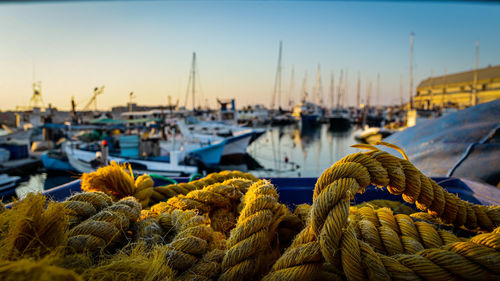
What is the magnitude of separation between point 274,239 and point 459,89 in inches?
2192

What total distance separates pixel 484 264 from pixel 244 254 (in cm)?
82

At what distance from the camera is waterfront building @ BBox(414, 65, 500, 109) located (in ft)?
121

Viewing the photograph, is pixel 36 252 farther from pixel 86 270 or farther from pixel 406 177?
pixel 406 177

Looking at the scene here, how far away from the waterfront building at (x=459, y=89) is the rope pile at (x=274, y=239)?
3937cm

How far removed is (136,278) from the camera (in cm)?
83

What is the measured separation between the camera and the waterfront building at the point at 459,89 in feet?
121

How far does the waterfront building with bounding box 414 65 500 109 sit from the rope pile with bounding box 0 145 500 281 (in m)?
39.4

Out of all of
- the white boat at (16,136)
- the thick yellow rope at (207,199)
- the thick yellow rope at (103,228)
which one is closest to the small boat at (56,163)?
the white boat at (16,136)

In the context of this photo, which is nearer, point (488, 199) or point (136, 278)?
point (136, 278)

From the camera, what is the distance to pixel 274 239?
143 centimetres

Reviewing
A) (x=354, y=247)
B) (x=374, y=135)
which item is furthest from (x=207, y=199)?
(x=374, y=135)

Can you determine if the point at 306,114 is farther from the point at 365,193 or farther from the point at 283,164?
the point at 365,193

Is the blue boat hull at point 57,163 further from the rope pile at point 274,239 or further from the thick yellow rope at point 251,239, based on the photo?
the thick yellow rope at point 251,239

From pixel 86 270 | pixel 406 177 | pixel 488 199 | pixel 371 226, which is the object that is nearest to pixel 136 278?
pixel 86 270
